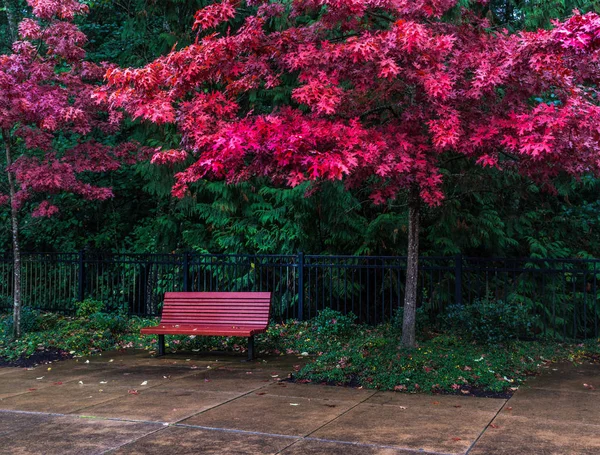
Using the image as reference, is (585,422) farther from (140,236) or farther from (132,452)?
(140,236)

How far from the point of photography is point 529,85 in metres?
6.67

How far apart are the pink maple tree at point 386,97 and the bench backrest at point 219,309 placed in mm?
2138

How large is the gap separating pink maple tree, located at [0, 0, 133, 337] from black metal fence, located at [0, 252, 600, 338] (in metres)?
2.43

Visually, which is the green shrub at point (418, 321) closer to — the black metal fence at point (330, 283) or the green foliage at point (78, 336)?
the black metal fence at point (330, 283)

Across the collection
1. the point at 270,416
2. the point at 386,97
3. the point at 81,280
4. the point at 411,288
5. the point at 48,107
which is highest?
the point at 48,107

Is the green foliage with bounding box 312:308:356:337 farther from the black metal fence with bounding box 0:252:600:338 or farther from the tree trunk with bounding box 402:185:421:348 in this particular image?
the tree trunk with bounding box 402:185:421:348

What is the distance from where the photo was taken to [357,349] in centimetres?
831

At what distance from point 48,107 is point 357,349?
5.46 metres

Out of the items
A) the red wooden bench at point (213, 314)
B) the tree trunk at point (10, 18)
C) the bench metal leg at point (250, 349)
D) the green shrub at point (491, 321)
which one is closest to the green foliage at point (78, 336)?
the red wooden bench at point (213, 314)

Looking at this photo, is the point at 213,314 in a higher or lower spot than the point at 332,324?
higher

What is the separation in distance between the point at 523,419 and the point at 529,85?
3.26 metres

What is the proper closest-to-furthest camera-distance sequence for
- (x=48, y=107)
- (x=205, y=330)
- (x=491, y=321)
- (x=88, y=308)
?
(x=205, y=330)
(x=491, y=321)
(x=48, y=107)
(x=88, y=308)

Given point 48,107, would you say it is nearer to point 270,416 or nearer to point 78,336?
point 78,336

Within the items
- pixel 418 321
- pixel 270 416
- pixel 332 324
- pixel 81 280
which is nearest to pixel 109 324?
pixel 81 280
